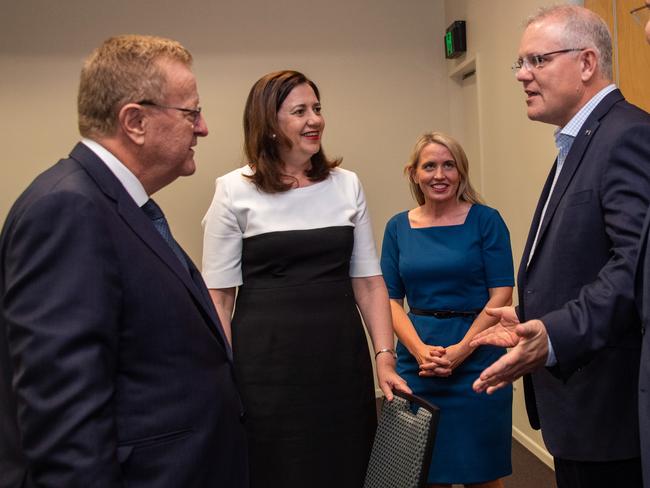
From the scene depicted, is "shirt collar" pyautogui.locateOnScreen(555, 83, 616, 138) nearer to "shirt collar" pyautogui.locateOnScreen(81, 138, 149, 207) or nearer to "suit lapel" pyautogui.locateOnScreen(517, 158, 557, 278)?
"suit lapel" pyautogui.locateOnScreen(517, 158, 557, 278)

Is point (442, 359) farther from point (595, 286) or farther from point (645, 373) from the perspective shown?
point (645, 373)

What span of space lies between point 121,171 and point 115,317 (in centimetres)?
31

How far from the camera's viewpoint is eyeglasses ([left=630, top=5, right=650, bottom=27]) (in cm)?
249

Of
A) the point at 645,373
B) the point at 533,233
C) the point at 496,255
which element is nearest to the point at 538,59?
the point at 533,233

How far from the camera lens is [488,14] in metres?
4.18

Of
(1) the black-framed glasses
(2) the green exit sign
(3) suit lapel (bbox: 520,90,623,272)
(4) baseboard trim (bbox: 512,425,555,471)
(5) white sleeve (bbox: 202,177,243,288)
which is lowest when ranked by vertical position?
(4) baseboard trim (bbox: 512,425,555,471)

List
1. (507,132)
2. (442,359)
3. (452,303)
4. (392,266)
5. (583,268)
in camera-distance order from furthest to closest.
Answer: (507,132) < (392,266) < (452,303) < (442,359) < (583,268)

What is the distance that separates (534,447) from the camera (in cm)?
372

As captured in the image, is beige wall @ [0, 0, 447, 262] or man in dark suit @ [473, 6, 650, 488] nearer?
man in dark suit @ [473, 6, 650, 488]

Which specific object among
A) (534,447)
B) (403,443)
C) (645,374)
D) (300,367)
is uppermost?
(645,374)

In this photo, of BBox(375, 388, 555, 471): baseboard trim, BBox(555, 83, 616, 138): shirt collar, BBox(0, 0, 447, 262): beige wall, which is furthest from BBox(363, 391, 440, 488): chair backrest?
BBox(0, 0, 447, 262): beige wall

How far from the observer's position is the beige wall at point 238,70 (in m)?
4.67

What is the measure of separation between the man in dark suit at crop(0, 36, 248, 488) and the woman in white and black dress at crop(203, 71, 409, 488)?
71 cm

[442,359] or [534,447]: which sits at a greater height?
[442,359]
